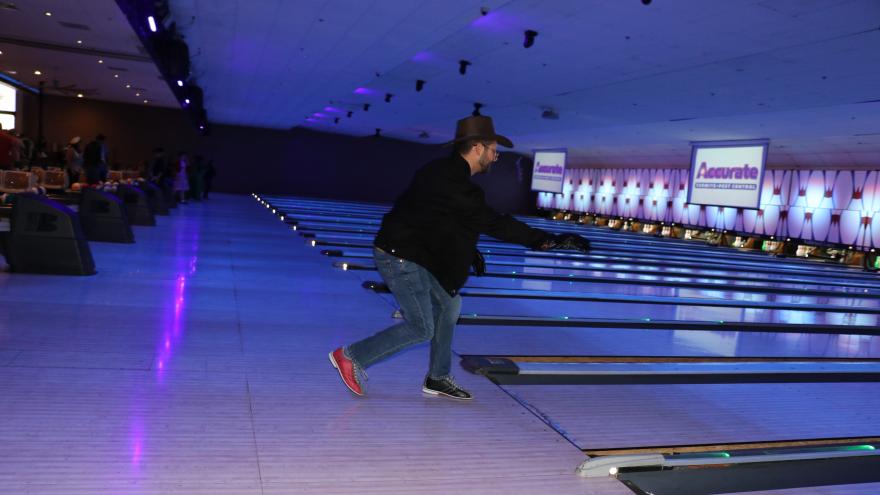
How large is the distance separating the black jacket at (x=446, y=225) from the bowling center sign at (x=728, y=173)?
17024 millimetres

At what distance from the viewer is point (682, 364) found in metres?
4.81

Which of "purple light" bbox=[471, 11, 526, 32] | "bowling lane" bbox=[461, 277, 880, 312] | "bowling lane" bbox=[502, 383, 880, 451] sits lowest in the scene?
"bowling lane" bbox=[502, 383, 880, 451]

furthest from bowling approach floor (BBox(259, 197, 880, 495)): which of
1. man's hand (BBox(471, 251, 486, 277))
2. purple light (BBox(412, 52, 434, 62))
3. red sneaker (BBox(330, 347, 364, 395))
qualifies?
purple light (BBox(412, 52, 434, 62))

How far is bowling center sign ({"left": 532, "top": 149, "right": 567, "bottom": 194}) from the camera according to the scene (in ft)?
86.5

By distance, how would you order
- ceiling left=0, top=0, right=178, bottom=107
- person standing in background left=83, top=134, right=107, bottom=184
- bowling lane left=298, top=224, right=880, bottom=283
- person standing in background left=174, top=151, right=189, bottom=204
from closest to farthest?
ceiling left=0, top=0, right=178, bottom=107 < person standing in background left=83, top=134, right=107, bottom=184 < bowling lane left=298, top=224, right=880, bottom=283 < person standing in background left=174, top=151, right=189, bottom=204

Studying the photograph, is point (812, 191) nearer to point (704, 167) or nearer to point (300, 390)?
point (704, 167)

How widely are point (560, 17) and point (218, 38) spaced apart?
6294 mm

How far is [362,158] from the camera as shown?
33.2m

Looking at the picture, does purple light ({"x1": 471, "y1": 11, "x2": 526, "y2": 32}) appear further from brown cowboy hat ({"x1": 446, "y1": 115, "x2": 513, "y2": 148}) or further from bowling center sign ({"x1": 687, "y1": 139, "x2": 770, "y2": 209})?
bowling center sign ({"x1": 687, "y1": 139, "x2": 770, "y2": 209})

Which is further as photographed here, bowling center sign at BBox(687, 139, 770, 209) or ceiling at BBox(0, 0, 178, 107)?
bowling center sign at BBox(687, 139, 770, 209)

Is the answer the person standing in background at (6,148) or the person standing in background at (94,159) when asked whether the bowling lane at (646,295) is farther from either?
the person standing in background at (94,159)

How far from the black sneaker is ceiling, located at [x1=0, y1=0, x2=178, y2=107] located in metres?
8.14

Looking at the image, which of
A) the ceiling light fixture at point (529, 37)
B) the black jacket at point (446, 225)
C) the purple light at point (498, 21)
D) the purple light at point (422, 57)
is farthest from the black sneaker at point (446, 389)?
the purple light at point (422, 57)

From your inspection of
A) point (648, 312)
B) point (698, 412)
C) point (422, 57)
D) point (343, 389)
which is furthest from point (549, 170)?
point (343, 389)
